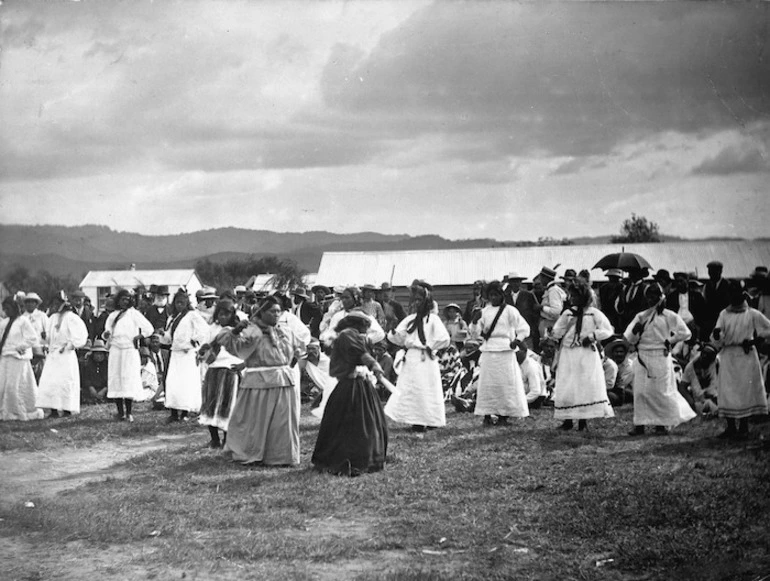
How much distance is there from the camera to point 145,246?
66.6 ft

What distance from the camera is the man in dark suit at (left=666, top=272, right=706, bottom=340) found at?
13.8 m

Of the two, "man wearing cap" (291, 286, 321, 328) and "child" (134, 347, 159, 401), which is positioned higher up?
"man wearing cap" (291, 286, 321, 328)

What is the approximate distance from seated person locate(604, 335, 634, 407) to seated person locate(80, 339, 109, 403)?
987 cm

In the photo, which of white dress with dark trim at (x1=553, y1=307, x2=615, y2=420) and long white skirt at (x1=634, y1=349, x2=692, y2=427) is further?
white dress with dark trim at (x1=553, y1=307, x2=615, y2=420)

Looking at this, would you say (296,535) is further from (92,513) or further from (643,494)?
(643,494)

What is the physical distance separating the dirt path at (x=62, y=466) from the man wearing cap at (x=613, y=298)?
326 inches

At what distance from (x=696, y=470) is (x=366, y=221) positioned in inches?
461

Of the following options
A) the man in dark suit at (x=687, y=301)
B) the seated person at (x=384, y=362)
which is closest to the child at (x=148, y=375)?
the seated person at (x=384, y=362)

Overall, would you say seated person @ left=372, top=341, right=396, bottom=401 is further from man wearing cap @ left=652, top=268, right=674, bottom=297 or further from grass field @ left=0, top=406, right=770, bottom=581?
man wearing cap @ left=652, top=268, right=674, bottom=297

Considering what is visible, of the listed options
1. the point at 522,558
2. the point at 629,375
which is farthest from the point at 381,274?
the point at 522,558

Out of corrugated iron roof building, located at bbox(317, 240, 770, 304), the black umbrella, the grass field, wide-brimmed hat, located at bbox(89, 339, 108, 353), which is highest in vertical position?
corrugated iron roof building, located at bbox(317, 240, 770, 304)

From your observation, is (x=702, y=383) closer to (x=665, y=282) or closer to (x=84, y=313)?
(x=665, y=282)

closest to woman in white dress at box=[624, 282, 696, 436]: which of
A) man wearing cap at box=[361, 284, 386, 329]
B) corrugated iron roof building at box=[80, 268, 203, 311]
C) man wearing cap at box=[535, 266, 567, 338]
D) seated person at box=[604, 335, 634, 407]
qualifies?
seated person at box=[604, 335, 634, 407]

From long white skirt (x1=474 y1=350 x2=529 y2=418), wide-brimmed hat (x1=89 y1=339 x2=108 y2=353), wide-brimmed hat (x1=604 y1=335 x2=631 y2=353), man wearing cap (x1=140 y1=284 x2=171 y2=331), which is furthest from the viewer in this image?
man wearing cap (x1=140 y1=284 x2=171 y2=331)
